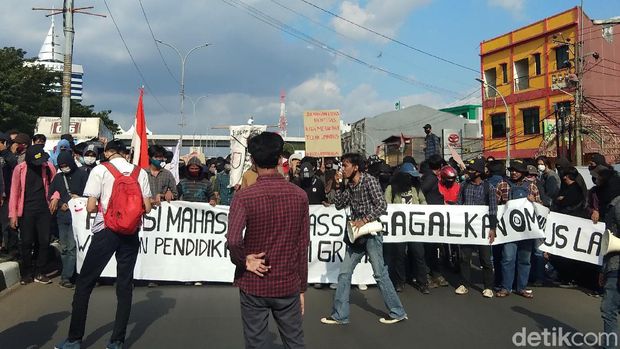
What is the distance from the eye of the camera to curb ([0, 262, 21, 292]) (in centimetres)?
681

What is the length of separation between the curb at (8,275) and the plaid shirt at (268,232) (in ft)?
16.7

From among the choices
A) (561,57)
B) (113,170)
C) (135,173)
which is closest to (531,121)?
(561,57)

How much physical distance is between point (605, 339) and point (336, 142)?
337 inches

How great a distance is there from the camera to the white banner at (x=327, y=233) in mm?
7398

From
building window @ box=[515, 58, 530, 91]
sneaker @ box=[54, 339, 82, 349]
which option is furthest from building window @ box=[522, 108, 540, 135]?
sneaker @ box=[54, 339, 82, 349]

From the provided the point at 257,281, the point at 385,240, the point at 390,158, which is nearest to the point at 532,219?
the point at 385,240

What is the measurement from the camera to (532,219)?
738 cm

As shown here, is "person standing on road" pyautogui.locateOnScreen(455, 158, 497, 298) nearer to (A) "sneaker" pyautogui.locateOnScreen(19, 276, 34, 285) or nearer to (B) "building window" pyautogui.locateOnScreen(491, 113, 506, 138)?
(A) "sneaker" pyautogui.locateOnScreen(19, 276, 34, 285)

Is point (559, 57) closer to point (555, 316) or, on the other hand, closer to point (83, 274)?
point (555, 316)

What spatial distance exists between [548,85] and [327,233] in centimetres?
3460

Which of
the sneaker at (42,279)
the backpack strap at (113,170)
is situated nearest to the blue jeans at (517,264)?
the backpack strap at (113,170)

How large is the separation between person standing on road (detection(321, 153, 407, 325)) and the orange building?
2807cm

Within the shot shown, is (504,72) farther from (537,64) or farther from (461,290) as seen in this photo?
(461,290)

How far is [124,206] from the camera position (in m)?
4.50
